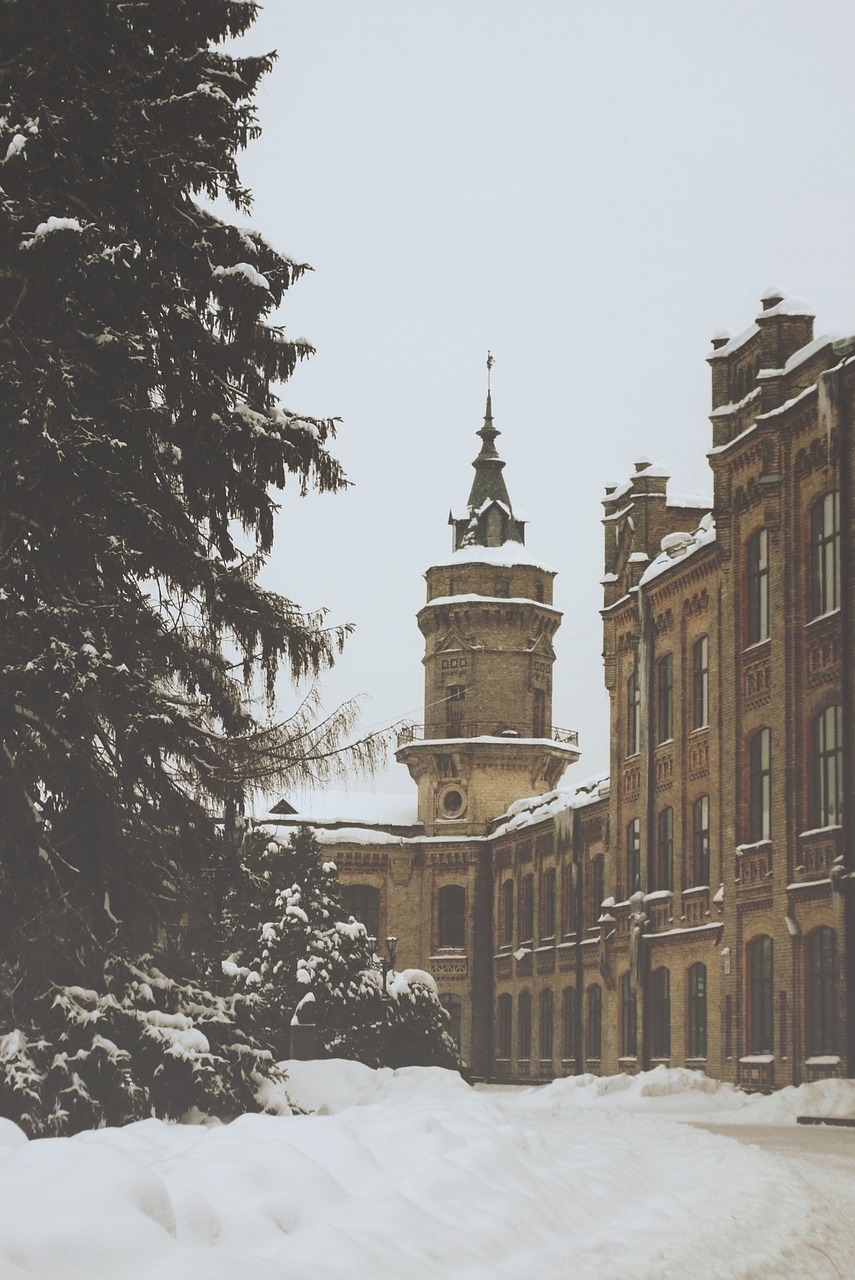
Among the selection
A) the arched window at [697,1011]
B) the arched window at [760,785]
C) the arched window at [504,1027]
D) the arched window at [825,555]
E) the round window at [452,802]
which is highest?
the arched window at [825,555]

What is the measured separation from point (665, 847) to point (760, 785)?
23.1ft

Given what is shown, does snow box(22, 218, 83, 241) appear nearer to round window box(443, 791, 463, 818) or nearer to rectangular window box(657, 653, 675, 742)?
rectangular window box(657, 653, 675, 742)

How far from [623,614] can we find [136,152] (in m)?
31.4

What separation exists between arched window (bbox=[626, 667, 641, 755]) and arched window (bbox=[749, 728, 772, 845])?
28.4ft

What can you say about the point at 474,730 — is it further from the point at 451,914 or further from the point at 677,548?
the point at 677,548

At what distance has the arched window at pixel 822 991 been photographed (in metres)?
28.6

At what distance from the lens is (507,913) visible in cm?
5934

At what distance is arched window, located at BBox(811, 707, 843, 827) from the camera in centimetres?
2886

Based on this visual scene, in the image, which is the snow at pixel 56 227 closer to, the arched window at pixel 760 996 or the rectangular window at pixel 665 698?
the arched window at pixel 760 996

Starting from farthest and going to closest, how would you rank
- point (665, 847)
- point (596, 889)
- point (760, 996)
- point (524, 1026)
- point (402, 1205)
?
1. point (524, 1026)
2. point (596, 889)
3. point (665, 847)
4. point (760, 996)
5. point (402, 1205)

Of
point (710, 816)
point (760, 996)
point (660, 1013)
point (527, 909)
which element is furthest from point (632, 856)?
point (527, 909)

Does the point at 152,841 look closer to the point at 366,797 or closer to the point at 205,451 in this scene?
the point at 205,451

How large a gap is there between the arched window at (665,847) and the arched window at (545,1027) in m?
14.1

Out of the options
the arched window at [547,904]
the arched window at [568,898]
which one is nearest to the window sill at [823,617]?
the arched window at [568,898]
